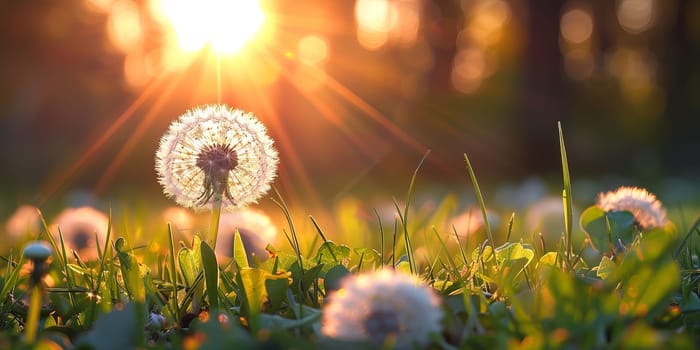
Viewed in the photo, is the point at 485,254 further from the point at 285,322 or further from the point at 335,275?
the point at 285,322

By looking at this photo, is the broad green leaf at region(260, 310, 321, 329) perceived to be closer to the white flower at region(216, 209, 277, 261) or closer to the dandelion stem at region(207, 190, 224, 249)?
the dandelion stem at region(207, 190, 224, 249)

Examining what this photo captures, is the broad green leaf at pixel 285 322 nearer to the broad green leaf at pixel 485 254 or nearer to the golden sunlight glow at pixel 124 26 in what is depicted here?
the broad green leaf at pixel 485 254

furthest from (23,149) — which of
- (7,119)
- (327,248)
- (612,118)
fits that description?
(327,248)

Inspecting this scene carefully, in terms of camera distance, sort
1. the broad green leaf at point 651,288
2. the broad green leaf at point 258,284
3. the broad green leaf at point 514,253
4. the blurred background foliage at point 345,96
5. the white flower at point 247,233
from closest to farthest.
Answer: the broad green leaf at point 651,288, the broad green leaf at point 258,284, the broad green leaf at point 514,253, the white flower at point 247,233, the blurred background foliage at point 345,96

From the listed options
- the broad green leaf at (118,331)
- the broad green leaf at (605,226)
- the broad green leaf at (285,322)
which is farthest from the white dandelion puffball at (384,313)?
the broad green leaf at (605,226)

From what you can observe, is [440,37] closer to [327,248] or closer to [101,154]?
[101,154]

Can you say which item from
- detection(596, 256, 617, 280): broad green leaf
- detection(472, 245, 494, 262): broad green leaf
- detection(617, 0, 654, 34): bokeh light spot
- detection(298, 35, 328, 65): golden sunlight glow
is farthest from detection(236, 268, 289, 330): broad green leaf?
detection(617, 0, 654, 34): bokeh light spot
